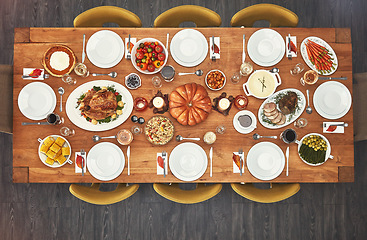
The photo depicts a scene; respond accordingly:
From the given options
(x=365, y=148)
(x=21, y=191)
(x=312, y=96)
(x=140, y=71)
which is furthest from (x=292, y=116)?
(x=21, y=191)

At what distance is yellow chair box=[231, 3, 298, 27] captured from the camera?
2.25m

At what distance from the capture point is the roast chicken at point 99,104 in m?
2.09

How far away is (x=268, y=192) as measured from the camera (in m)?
2.24

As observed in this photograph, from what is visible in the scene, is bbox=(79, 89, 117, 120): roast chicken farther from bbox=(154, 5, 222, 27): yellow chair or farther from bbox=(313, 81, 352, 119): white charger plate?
bbox=(313, 81, 352, 119): white charger plate

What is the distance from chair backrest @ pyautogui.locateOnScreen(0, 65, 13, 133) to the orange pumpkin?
1665 millimetres

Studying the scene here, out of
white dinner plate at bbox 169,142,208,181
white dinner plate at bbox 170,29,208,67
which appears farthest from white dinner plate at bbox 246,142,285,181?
white dinner plate at bbox 170,29,208,67

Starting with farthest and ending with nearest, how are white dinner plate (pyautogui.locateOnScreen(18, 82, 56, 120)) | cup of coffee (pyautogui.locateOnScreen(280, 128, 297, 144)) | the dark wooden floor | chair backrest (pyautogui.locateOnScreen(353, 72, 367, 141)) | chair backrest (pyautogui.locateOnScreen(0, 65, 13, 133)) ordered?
the dark wooden floor → chair backrest (pyautogui.locateOnScreen(353, 72, 367, 141)) → chair backrest (pyautogui.locateOnScreen(0, 65, 13, 133)) → white dinner plate (pyautogui.locateOnScreen(18, 82, 56, 120)) → cup of coffee (pyautogui.locateOnScreen(280, 128, 297, 144))

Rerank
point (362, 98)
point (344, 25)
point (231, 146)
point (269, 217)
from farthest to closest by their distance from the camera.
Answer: point (344, 25) → point (269, 217) → point (362, 98) → point (231, 146)

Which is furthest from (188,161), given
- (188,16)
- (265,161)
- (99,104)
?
(188,16)

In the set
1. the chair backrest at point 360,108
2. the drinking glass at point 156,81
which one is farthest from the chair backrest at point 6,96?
the chair backrest at point 360,108

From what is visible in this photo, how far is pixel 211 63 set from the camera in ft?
7.32

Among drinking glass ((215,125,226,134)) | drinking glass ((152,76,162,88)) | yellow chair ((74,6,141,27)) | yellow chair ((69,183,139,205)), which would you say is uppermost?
yellow chair ((74,6,141,27))

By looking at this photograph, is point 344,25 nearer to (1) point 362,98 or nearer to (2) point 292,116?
(1) point 362,98

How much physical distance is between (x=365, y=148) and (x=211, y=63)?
8.28 ft
